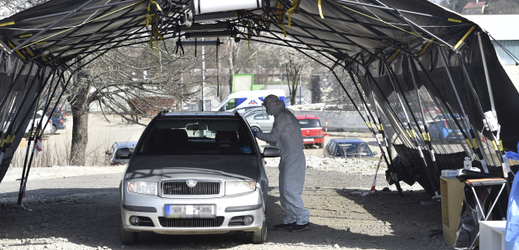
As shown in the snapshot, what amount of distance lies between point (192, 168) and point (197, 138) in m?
1.38

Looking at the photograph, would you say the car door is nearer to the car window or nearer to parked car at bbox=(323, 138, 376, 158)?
the car window

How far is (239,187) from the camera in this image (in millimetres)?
6039

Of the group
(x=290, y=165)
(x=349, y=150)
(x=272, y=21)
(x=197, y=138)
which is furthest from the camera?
(x=349, y=150)

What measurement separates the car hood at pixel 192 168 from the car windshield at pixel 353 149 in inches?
554

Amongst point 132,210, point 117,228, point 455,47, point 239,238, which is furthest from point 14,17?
point 455,47

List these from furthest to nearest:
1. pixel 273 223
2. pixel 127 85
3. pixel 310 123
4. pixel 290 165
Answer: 1. pixel 310 123
2. pixel 127 85
3. pixel 273 223
4. pixel 290 165

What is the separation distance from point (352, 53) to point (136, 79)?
11.2m

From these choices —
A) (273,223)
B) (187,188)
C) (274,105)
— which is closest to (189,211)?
(187,188)

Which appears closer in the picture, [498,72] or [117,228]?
[498,72]

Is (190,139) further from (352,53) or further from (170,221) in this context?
(352,53)

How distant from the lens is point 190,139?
756cm

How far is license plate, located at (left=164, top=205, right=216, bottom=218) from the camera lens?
19.0 feet

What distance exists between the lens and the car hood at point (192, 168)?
19.9 feet

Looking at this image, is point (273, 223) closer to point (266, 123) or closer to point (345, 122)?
point (266, 123)
